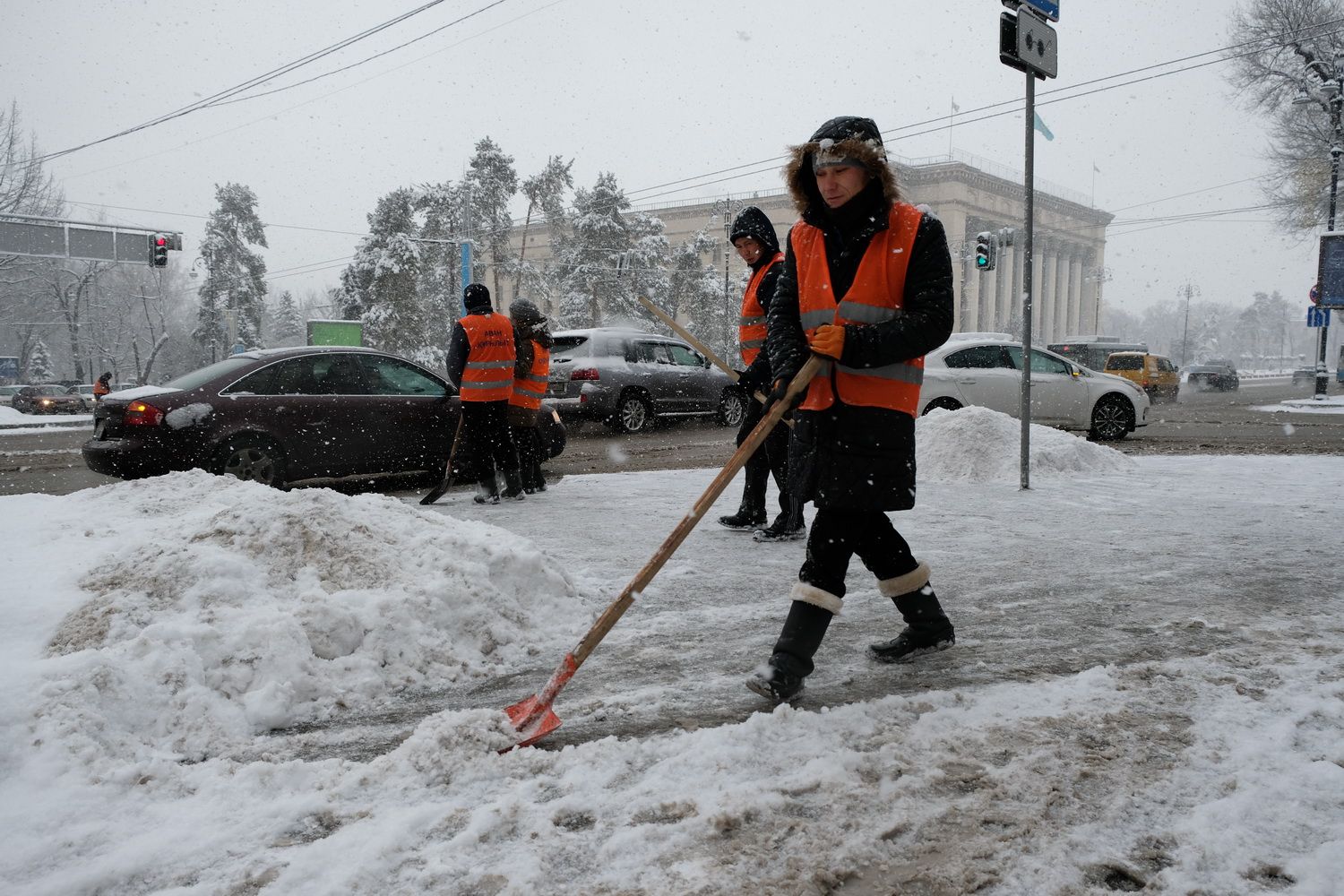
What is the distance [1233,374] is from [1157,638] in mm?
43465

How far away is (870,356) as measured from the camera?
2.77 m

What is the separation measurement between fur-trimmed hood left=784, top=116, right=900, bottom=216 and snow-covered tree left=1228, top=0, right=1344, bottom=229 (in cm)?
3078

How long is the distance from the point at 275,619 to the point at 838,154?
2451mm

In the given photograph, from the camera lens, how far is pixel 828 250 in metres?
3.03

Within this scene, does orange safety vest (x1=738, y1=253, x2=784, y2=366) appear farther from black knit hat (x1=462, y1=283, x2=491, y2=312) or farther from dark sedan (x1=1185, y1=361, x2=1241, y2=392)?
dark sedan (x1=1185, y1=361, x2=1241, y2=392)

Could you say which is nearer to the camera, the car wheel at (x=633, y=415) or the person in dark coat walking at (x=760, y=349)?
the person in dark coat walking at (x=760, y=349)

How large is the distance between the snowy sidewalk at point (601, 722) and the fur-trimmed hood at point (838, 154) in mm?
1666

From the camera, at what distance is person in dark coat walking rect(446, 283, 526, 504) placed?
22.5 ft

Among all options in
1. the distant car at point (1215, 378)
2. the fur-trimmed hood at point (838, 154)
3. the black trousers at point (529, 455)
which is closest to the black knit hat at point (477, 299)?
the black trousers at point (529, 455)

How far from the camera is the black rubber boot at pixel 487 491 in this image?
7.06 m

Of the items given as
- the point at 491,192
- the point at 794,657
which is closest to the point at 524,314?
the point at 794,657

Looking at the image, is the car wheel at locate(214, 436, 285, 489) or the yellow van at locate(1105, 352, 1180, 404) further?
the yellow van at locate(1105, 352, 1180, 404)

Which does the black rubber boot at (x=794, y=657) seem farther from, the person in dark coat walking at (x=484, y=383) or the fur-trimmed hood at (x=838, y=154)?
the person in dark coat walking at (x=484, y=383)

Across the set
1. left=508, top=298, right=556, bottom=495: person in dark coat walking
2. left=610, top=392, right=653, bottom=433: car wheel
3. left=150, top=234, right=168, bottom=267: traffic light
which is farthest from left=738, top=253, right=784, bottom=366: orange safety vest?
left=150, top=234, right=168, bottom=267: traffic light
